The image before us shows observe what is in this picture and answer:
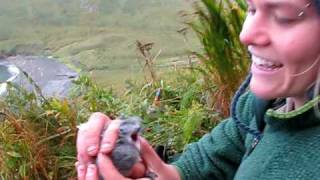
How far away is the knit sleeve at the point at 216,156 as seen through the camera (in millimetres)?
1655

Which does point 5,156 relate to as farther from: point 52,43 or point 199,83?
point 52,43

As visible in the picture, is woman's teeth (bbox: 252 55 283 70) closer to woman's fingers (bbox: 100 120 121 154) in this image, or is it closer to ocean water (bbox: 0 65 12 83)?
woman's fingers (bbox: 100 120 121 154)

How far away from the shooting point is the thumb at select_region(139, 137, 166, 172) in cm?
149

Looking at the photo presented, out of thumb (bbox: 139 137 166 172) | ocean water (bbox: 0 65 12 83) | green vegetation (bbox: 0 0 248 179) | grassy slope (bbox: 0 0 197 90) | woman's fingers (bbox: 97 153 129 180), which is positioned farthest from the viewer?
grassy slope (bbox: 0 0 197 90)

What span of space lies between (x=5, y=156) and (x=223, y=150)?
1.84 meters

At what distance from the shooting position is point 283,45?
124 cm

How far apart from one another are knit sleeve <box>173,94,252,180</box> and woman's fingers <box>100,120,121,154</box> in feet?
1.18

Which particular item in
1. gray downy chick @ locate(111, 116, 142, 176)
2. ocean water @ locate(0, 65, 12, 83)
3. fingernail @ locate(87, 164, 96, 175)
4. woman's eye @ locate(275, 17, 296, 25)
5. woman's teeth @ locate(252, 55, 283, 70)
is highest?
woman's eye @ locate(275, 17, 296, 25)

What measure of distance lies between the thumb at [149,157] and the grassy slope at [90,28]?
14.0 feet

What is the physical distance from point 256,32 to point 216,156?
0.49 meters

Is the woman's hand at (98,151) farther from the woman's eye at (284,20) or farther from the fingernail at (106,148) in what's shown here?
the woman's eye at (284,20)

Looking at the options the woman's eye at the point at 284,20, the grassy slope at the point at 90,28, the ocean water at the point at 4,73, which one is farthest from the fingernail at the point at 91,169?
the grassy slope at the point at 90,28

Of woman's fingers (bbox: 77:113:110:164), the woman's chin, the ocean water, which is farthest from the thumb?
the ocean water

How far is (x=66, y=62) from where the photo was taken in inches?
233
